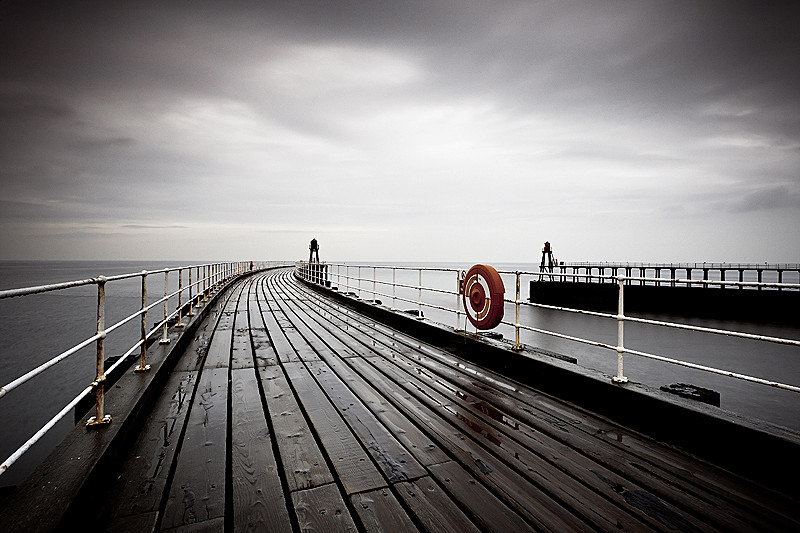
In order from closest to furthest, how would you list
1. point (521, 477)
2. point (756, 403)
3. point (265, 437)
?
1. point (521, 477)
2. point (265, 437)
3. point (756, 403)

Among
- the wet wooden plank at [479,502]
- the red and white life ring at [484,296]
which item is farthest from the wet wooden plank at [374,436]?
the red and white life ring at [484,296]

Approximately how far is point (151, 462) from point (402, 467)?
1.34 m

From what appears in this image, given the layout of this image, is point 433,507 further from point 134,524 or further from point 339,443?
point 134,524

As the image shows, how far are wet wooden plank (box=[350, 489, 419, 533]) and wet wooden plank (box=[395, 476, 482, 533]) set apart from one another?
5 cm

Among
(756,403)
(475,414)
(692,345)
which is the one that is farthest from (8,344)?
(692,345)

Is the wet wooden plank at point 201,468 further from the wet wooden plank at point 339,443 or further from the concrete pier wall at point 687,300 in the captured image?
the concrete pier wall at point 687,300

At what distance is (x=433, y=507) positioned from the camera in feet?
5.83

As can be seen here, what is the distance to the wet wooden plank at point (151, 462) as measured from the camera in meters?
1.79

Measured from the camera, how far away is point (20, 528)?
55.6 inches

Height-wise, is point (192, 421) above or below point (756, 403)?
above

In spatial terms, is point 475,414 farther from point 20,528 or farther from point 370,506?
point 20,528

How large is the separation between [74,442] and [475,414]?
92.3 inches

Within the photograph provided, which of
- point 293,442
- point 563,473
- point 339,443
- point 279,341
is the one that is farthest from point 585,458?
point 279,341

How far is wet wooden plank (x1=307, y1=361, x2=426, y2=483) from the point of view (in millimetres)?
2082
